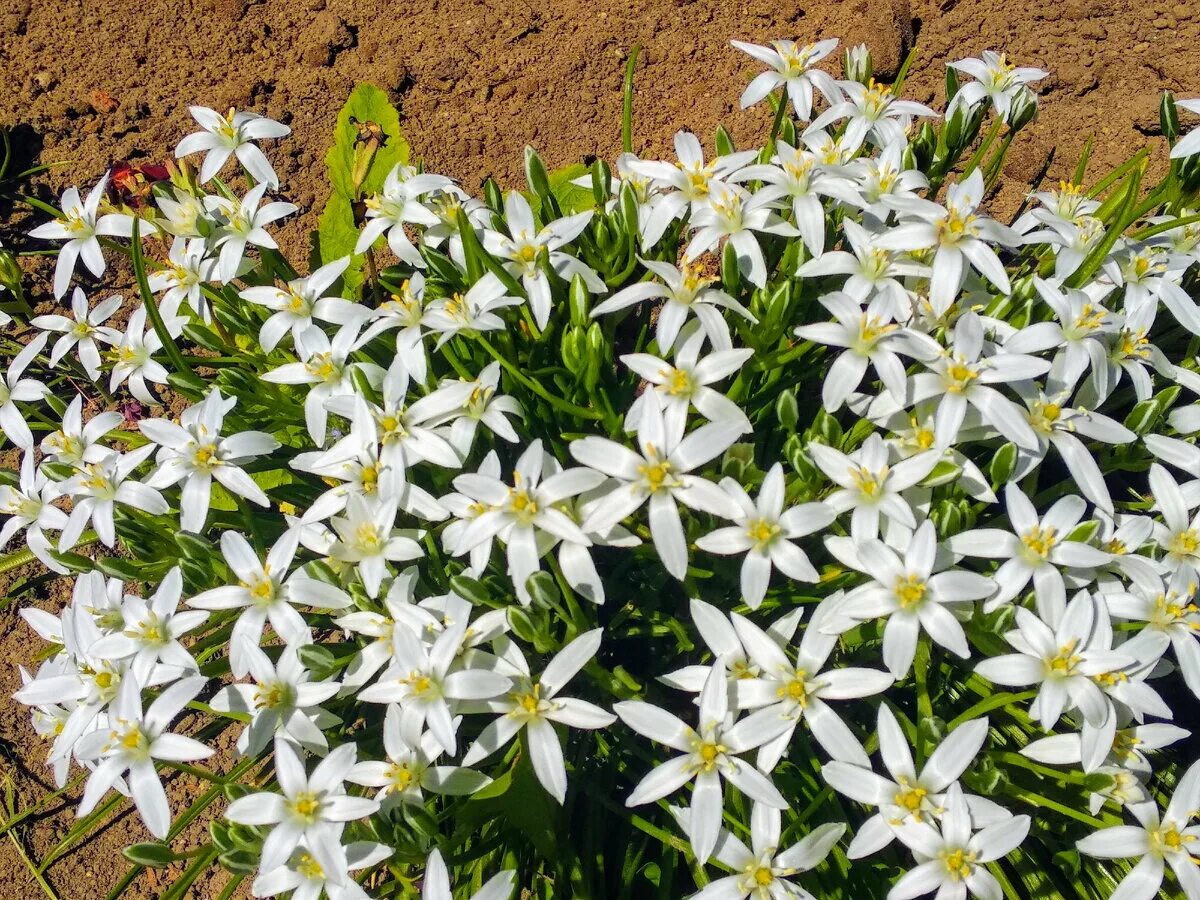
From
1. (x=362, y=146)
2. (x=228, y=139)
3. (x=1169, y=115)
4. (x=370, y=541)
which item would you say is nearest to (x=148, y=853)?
(x=370, y=541)

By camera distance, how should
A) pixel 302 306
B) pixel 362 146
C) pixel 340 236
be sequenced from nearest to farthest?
pixel 302 306, pixel 340 236, pixel 362 146

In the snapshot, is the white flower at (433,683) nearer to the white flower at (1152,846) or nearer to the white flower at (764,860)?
the white flower at (764,860)

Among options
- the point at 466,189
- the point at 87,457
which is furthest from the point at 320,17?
the point at 87,457

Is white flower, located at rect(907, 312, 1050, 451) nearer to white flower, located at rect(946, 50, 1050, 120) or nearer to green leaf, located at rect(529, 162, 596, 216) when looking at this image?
white flower, located at rect(946, 50, 1050, 120)

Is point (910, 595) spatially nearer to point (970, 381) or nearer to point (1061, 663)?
point (1061, 663)

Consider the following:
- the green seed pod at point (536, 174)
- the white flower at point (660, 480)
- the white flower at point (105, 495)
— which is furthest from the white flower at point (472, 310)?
the white flower at point (105, 495)

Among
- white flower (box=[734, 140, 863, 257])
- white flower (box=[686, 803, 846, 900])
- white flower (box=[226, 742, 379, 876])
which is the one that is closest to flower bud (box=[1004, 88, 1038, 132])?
white flower (box=[734, 140, 863, 257])

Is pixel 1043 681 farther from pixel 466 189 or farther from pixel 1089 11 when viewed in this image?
pixel 1089 11
